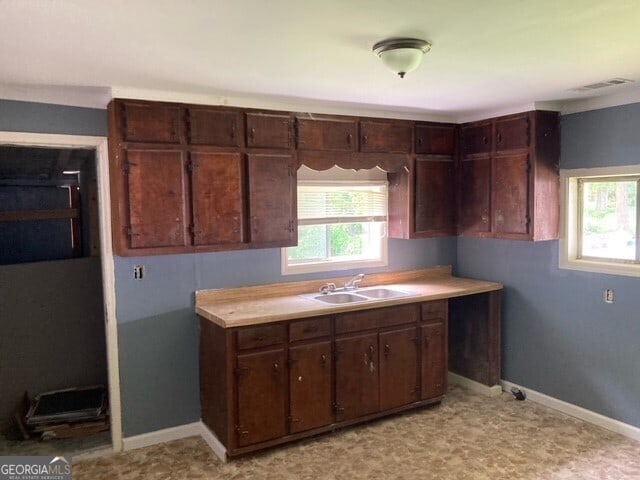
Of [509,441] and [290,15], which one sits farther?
[509,441]

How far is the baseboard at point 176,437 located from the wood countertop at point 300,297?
0.82 metres

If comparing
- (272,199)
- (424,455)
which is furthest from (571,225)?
(272,199)

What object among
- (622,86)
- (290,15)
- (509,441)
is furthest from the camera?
(509,441)

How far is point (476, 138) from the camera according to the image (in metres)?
4.27

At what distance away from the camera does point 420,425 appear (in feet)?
12.3

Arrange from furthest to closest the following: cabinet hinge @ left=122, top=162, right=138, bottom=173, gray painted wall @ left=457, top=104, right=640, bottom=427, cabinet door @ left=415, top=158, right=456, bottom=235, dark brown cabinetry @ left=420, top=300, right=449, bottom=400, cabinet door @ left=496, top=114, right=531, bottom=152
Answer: cabinet door @ left=415, top=158, right=456, bottom=235 < dark brown cabinetry @ left=420, top=300, right=449, bottom=400 < cabinet door @ left=496, top=114, right=531, bottom=152 < gray painted wall @ left=457, top=104, right=640, bottom=427 < cabinet hinge @ left=122, top=162, right=138, bottom=173

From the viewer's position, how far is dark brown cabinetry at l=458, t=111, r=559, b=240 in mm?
3801

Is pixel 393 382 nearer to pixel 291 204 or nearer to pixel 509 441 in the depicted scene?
pixel 509 441

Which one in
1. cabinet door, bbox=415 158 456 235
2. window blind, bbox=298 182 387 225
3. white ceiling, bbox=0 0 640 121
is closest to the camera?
white ceiling, bbox=0 0 640 121

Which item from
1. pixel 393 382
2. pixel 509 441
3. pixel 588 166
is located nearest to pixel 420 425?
pixel 393 382

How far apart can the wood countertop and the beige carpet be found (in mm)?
885

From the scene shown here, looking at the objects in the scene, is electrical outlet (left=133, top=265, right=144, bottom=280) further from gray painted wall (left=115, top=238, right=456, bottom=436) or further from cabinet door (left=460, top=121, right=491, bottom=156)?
cabinet door (left=460, top=121, right=491, bottom=156)

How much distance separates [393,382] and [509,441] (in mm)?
860

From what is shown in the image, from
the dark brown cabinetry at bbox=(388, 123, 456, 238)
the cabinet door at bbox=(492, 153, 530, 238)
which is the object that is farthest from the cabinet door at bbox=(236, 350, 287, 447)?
the cabinet door at bbox=(492, 153, 530, 238)
